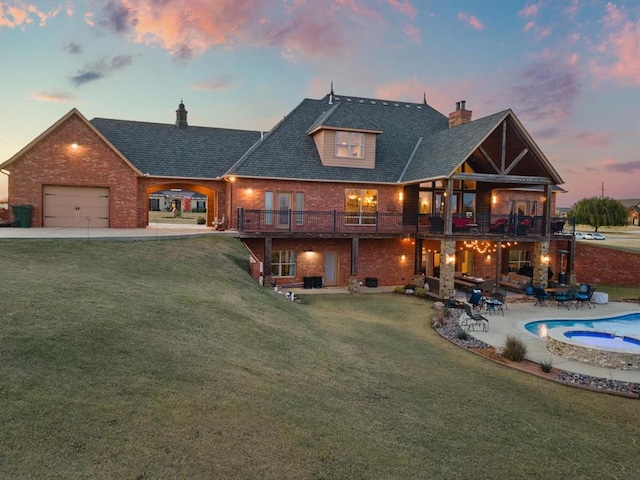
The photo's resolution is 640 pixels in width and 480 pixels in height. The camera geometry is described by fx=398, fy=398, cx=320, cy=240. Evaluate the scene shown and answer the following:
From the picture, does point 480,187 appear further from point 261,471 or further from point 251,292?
point 261,471

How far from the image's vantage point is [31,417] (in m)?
4.69

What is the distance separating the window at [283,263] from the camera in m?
24.3

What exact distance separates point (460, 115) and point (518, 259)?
1140 centimetres

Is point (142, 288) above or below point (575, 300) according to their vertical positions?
above

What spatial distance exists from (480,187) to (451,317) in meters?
13.2

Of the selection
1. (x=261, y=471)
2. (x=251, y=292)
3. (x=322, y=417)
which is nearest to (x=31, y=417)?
(x=261, y=471)

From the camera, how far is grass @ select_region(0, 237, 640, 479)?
4.69 meters

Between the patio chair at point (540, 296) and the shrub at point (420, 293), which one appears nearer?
the patio chair at point (540, 296)

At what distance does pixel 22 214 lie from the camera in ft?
70.4

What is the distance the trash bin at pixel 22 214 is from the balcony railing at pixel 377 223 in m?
11.3

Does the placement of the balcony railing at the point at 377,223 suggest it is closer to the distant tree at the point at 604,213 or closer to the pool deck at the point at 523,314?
the pool deck at the point at 523,314

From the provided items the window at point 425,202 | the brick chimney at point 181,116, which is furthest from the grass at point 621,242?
the brick chimney at point 181,116

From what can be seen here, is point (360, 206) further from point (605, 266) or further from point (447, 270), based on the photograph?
point (605, 266)

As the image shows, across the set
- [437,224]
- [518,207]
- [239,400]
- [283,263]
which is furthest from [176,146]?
[518,207]
